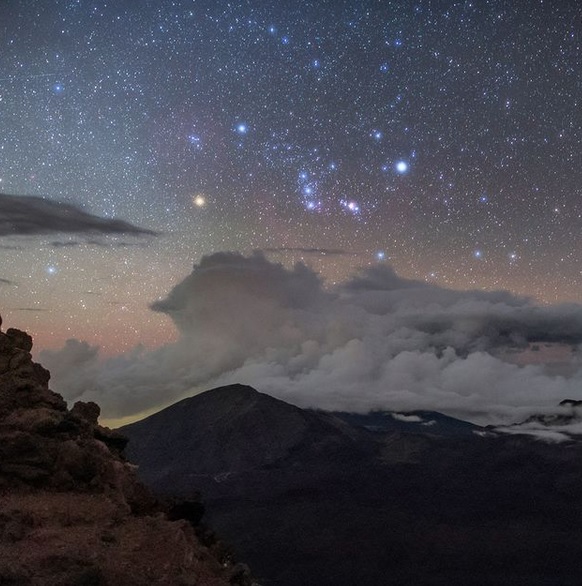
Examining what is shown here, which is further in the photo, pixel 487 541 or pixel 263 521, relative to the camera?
pixel 263 521

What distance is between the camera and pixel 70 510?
27.2 m

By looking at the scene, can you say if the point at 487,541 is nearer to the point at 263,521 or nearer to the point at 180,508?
the point at 263,521

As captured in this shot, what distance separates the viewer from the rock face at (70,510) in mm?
23391

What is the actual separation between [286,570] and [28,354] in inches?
4983

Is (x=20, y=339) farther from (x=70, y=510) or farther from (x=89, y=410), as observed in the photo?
(x=70, y=510)

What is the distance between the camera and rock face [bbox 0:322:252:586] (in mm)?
23391

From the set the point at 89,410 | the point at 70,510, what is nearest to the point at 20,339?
the point at 89,410

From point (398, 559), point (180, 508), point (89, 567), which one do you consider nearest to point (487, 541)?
point (398, 559)

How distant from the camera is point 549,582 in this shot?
435 feet

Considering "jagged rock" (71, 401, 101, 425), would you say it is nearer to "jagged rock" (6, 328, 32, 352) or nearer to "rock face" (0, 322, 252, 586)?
"rock face" (0, 322, 252, 586)

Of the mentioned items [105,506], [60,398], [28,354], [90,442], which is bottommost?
[105,506]

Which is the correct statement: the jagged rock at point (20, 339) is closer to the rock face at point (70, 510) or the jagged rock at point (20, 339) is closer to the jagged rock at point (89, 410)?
the rock face at point (70, 510)

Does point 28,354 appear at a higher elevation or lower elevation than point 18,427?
higher

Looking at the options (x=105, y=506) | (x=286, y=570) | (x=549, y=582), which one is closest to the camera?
(x=105, y=506)
